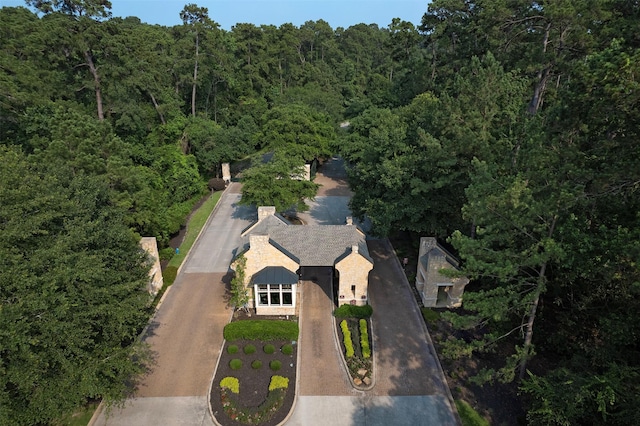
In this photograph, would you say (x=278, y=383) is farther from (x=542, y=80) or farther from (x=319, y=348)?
(x=542, y=80)

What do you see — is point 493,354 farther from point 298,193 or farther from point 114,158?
point 114,158

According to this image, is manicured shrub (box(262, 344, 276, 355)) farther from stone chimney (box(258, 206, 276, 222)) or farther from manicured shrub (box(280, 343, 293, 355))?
stone chimney (box(258, 206, 276, 222))

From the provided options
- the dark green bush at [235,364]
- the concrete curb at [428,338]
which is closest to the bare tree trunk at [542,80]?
the concrete curb at [428,338]

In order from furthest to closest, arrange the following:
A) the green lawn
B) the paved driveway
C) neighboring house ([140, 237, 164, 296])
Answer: the green lawn
neighboring house ([140, 237, 164, 296])
the paved driveway

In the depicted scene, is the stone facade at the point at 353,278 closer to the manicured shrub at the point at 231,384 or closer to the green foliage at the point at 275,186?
the manicured shrub at the point at 231,384

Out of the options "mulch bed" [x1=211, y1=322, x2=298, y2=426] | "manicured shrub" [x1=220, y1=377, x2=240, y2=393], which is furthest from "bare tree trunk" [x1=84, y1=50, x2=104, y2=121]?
"manicured shrub" [x1=220, y1=377, x2=240, y2=393]

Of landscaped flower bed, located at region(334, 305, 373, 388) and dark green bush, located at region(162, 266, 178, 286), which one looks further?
dark green bush, located at region(162, 266, 178, 286)
